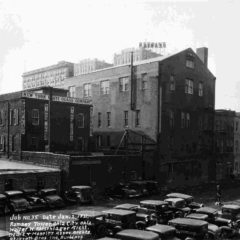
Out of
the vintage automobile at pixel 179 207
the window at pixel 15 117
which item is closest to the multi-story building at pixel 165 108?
the window at pixel 15 117

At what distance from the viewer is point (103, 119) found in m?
50.2

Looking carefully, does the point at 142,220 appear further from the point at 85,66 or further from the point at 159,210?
the point at 85,66

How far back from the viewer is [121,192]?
1355 inches

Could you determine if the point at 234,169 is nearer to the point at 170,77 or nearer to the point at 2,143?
the point at 170,77

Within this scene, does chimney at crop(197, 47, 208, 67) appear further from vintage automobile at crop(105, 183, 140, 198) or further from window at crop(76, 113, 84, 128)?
vintage automobile at crop(105, 183, 140, 198)

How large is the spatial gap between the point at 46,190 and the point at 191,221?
1405 cm

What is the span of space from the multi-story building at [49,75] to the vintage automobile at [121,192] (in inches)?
3506

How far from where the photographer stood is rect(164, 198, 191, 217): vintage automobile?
24.9 m

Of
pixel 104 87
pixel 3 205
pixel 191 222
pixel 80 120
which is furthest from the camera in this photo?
pixel 104 87

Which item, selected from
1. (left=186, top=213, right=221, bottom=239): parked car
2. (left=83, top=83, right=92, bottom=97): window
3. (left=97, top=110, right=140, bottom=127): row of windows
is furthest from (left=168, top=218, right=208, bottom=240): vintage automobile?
(left=83, top=83, right=92, bottom=97): window

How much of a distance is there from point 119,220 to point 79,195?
10.4m

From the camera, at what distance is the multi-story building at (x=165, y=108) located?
43250 millimetres

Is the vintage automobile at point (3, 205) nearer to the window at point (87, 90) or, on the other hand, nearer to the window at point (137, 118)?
the window at point (137, 118)

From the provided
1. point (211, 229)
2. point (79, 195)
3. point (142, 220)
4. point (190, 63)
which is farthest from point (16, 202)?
point (190, 63)
